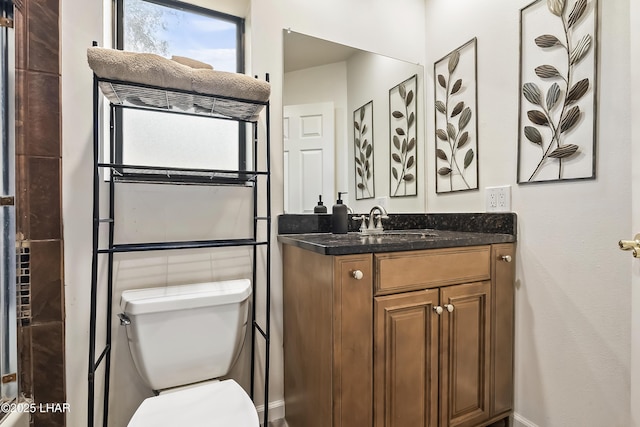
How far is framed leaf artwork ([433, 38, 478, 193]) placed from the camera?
154 centimetres

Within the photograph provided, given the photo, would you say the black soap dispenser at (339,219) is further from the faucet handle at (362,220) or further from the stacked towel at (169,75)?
the stacked towel at (169,75)

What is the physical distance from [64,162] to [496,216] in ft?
5.97

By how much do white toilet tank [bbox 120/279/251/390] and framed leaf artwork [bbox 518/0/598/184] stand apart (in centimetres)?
135

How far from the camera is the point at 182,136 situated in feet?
4.45

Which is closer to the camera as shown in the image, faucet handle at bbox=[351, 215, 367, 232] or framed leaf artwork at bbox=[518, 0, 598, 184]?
framed leaf artwork at bbox=[518, 0, 598, 184]

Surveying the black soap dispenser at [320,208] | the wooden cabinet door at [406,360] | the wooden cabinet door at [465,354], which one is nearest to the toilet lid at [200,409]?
the wooden cabinet door at [406,360]

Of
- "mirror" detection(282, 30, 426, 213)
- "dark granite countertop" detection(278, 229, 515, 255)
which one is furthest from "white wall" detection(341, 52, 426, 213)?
"dark granite countertop" detection(278, 229, 515, 255)

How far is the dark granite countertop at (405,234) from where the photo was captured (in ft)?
3.46

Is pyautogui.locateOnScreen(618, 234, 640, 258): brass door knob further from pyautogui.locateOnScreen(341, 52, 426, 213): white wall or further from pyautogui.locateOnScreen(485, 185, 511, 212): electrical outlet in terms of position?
pyautogui.locateOnScreen(341, 52, 426, 213): white wall

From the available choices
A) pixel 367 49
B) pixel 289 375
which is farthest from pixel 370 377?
pixel 367 49

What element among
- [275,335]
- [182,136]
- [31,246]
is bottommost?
[275,335]

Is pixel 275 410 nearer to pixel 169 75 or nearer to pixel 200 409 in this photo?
Result: pixel 200 409

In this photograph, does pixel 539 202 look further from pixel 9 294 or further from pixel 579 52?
pixel 9 294

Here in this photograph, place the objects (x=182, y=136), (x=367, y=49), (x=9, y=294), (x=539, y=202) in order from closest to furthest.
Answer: (x=9, y=294) < (x=539, y=202) < (x=182, y=136) < (x=367, y=49)
